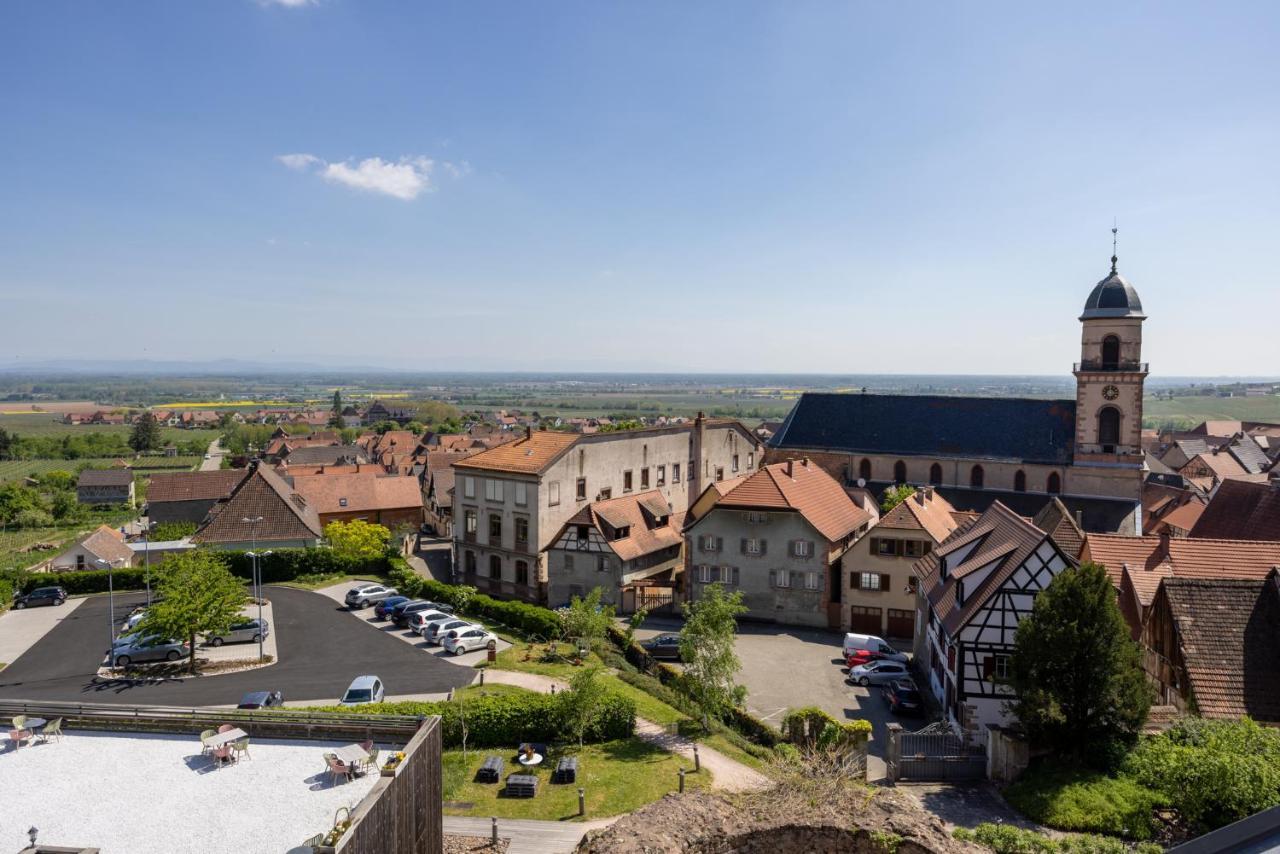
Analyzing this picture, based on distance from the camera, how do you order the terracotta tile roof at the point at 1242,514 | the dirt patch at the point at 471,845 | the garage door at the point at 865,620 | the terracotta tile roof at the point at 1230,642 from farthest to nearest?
the garage door at the point at 865,620, the terracotta tile roof at the point at 1242,514, the terracotta tile roof at the point at 1230,642, the dirt patch at the point at 471,845

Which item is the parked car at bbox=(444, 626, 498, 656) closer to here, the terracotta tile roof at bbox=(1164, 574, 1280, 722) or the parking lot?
the parking lot

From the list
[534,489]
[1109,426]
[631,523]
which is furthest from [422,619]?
[1109,426]

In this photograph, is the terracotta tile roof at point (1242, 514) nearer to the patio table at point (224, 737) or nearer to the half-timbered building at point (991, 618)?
the half-timbered building at point (991, 618)

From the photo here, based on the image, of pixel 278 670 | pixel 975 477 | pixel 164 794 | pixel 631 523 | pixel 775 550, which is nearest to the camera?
pixel 164 794

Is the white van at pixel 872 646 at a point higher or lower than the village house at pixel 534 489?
lower

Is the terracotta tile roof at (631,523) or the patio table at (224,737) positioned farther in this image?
the terracotta tile roof at (631,523)

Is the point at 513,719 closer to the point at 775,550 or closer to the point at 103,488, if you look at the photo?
the point at 775,550

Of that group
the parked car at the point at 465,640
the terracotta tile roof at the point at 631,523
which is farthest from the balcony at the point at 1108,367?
the parked car at the point at 465,640

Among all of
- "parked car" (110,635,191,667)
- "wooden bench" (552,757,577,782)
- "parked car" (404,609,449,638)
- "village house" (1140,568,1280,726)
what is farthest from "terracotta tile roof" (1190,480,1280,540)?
"parked car" (110,635,191,667)
